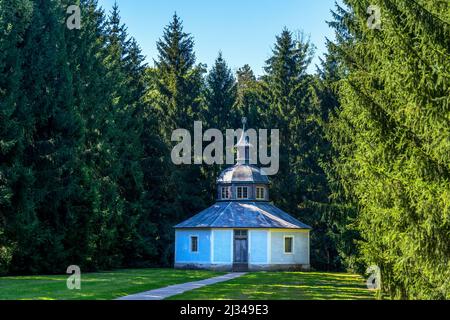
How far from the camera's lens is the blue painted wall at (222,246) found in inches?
1518

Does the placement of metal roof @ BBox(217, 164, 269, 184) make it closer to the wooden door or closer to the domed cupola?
the domed cupola

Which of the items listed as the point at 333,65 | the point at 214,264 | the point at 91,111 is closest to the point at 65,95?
the point at 91,111

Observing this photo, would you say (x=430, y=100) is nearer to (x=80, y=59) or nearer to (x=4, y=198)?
(x=4, y=198)

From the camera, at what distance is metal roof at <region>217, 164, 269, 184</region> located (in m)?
42.0

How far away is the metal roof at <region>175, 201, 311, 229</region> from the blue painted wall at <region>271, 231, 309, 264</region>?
0.62 metres

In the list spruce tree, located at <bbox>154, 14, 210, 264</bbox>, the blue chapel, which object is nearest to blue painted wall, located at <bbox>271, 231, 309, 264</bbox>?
the blue chapel

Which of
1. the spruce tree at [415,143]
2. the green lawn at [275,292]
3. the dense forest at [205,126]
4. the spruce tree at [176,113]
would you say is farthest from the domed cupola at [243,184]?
the spruce tree at [415,143]

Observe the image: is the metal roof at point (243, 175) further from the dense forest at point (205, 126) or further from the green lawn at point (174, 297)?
the green lawn at point (174, 297)

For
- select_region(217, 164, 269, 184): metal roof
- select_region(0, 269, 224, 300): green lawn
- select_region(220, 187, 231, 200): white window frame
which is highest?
select_region(217, 164, 269, 184): metal roof

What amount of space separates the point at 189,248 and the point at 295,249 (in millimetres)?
6611

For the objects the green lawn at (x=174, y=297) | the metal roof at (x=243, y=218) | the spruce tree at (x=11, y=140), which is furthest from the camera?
the metal roof at (x=243, y=218)

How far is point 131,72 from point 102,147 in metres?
12.0

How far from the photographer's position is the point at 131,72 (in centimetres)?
4584

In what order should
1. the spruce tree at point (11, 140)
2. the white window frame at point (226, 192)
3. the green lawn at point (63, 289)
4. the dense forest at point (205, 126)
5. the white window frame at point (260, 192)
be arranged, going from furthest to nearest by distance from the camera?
the white window frame at point (226, 192) → the white window frame at point (260, 192) → the spruce tree at point (11, 140) → the green lawn at point (63, 289) → the dense forest at point (205, 126)
